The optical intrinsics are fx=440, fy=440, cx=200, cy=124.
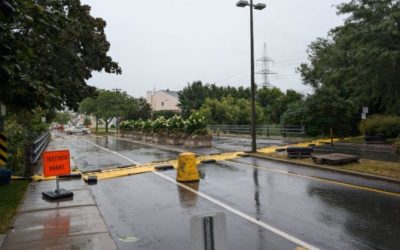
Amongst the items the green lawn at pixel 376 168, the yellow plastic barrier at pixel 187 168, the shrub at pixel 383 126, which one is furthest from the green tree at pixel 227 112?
the yellow plastic barrier at pixel 187 168

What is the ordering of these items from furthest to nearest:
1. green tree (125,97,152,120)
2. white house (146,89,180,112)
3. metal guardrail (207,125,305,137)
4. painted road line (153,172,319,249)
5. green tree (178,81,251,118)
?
white house (146,89,180,112), green tree (125,97,152,120), green tree (178,81,251,118), metal guardrail (207,125,305,137), painted road line (153,172,319,249)

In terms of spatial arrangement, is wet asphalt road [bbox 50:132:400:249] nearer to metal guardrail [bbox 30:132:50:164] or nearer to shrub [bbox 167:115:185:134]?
metal guardrail [bbox 30:132:50:164]

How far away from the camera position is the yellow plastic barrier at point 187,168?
14047mm

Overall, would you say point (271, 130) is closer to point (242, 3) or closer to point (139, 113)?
point (242, 3)

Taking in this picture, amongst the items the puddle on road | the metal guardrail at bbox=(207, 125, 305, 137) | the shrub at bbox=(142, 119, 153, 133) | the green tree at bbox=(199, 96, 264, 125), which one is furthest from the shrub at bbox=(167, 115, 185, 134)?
the puddle on road

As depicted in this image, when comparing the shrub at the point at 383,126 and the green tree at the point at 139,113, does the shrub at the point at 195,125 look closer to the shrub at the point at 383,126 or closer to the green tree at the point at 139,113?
the shrub at the point at 383,126

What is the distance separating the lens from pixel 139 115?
3378 inches

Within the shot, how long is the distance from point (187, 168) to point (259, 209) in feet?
15.7

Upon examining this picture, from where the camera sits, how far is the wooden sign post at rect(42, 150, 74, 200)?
37.8ft

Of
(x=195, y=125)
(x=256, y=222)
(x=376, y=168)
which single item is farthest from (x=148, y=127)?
(x=256, y=222)

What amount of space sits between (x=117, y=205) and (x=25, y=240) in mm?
3392

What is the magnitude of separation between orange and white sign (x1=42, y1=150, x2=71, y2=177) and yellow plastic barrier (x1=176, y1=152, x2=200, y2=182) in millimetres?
3670

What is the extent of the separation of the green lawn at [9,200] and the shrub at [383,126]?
74.7 ft

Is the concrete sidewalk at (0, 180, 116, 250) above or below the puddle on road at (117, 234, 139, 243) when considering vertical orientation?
above
